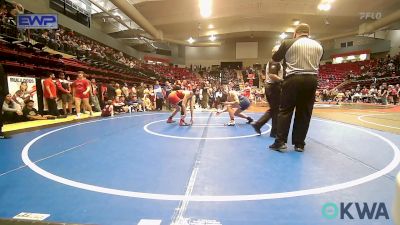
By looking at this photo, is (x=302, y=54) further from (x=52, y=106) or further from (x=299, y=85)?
(x=52, y=106)

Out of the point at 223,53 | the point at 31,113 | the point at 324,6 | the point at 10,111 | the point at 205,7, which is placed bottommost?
the point at 31,113

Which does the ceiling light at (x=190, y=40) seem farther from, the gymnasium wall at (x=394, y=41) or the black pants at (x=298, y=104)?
the black pants at (x=298, y=104)

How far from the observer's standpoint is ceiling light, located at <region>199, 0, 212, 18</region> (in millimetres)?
21375

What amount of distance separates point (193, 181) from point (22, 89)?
25.4ft

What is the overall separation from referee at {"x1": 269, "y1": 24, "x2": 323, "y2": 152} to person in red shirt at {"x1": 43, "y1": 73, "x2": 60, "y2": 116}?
7.82m

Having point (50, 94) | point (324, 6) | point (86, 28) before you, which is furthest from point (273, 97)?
point (86, 28)

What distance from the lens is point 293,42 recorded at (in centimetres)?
359

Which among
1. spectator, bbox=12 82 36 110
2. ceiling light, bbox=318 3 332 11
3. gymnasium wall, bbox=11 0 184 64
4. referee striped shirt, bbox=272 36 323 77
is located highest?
ceiling light, bbox=318 3 332 11

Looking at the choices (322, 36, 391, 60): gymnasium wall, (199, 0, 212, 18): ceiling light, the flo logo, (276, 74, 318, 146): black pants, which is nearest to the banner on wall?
(276, 74, 318, 146): black pants

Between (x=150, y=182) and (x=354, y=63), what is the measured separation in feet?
125

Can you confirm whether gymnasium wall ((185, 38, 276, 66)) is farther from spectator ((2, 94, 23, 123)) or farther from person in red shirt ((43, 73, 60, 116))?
spectator ((2, 94, 23, 123))

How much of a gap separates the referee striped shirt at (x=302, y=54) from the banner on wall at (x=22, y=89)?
765cm

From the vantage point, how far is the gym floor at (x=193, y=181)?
69.1 inches

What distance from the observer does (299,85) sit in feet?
11.6
